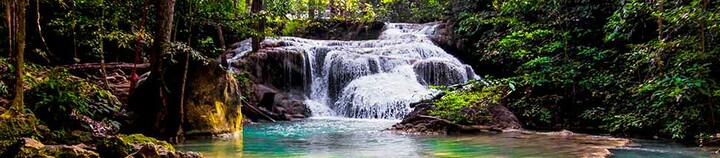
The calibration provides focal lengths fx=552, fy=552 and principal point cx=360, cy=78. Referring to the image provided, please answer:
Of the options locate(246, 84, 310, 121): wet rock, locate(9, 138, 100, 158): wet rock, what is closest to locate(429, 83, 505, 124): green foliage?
locate(246, 84, 310, 121): wet rock

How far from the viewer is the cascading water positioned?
1681 centimetres

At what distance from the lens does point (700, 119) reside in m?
7.67

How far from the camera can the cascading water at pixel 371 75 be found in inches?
662

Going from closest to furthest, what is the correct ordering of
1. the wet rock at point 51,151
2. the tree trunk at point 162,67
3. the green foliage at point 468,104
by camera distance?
1. the wet rock at point 51,151
2. the tree trunk at point 162,67
3. the green foliage at point 468,104

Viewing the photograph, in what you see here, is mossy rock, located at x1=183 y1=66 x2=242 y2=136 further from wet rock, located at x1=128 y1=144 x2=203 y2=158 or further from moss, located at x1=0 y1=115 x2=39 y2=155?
wet rock, located at x1=128 y1=144 x2=203 y2=158

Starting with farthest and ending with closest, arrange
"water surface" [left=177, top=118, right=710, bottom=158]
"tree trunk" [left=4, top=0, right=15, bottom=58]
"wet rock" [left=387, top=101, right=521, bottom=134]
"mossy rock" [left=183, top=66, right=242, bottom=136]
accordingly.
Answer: "wet rock" [left=387, top=101, right=521, bottom=134] < "mossy rock" [left=183, top=66, right=242, bottom=136] < "tree trunk" [left=4, top=0, right=15, bottom=58] < "water surface" [left=177, top=118, right=710, bottom=158]

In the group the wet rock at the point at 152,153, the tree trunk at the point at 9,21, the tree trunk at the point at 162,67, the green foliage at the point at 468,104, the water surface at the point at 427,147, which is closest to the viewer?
the wet rock at the point at 152,153

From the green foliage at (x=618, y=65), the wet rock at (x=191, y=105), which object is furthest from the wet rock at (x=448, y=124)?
the wet rock at (x=191, y=105)

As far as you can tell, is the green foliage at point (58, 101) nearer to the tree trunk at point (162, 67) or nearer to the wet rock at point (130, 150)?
the tree trunk at point (162, 67)

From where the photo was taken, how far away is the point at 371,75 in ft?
60.3

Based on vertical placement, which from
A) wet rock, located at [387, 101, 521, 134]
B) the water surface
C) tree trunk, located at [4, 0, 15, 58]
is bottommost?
the water surface

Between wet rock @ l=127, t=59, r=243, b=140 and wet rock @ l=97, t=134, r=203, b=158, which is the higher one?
wet rock @ l=127, t=59, r=243, b=140

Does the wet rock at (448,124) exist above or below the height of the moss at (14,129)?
below

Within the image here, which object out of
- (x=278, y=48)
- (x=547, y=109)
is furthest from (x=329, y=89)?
(x=547, y=109)
